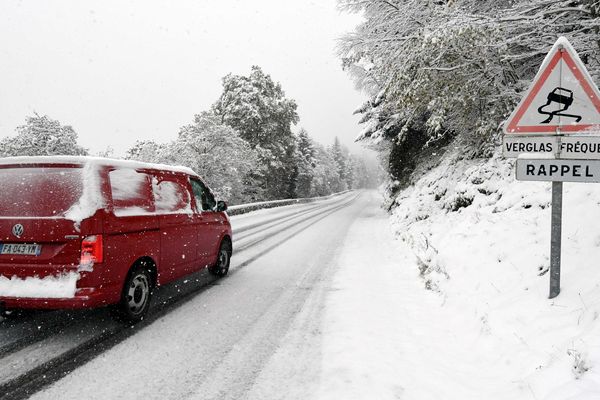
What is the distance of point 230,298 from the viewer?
229 inches

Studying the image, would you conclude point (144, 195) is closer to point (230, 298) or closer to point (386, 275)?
point (230, 298)

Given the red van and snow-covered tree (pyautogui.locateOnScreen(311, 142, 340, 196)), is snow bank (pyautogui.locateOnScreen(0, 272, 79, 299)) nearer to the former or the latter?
the red van

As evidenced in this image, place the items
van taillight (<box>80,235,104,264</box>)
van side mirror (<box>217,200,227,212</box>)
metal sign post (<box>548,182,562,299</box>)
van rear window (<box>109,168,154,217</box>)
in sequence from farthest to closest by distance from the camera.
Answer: van side mirror (<box>217,200,227,212</box>) < van rear window (<box>109,168,154,217</box>) < van taillight (<box>80,235,104,264</box>) < metal sign post (<box>548,182,562,299</box>)

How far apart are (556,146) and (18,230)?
5534mm

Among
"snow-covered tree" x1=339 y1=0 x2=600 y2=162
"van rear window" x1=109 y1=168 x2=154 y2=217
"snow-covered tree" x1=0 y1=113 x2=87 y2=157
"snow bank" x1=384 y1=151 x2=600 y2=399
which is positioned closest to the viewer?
"snow bank" x1=384 y1=151 x2=600 y2=399

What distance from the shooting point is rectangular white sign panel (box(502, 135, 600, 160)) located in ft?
12.0

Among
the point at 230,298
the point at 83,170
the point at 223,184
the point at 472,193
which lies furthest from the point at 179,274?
the point at 223,184

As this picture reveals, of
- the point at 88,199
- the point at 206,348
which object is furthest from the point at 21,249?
the point at 206,348

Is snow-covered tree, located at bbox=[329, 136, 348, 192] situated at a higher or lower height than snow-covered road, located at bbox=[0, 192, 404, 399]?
higher

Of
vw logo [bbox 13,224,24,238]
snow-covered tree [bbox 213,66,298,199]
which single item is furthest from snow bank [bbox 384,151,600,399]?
snow-covered tree [bbox 213,66,298,199]

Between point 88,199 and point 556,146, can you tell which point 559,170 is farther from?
point 88,199

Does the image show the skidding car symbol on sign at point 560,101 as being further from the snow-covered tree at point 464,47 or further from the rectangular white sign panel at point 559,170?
the snow-covered tree at point 464,47

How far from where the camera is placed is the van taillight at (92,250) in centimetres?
392

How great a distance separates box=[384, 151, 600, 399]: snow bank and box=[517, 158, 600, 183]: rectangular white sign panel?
1141 mm
